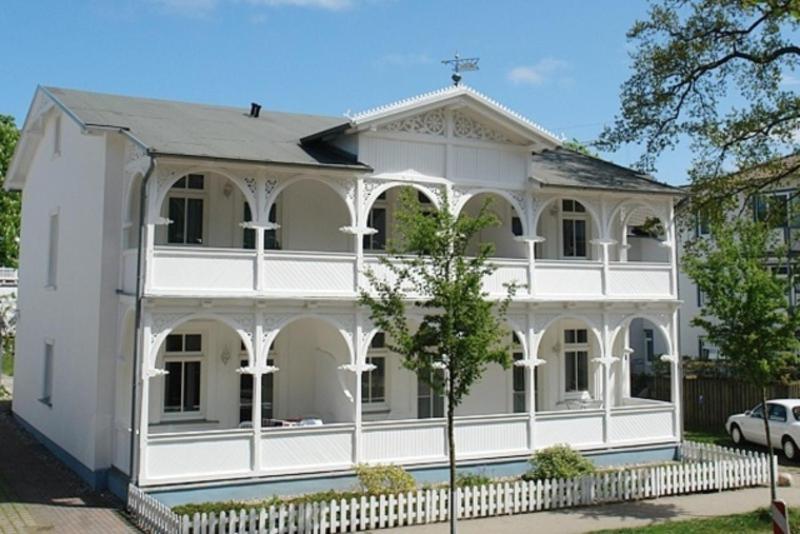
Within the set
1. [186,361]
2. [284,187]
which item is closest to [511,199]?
[284,187]

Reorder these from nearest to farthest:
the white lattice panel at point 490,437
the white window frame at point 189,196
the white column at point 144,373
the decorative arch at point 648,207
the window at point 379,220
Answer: the white column at point 144,373
the white window frame at point 189,196
the white lattice panel at point 490,437
the window at point 379,220
the decorative arch at point 648,207

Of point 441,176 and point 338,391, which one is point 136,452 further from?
point 441,176

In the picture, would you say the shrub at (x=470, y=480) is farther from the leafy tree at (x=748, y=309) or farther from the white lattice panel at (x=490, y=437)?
the leafy tree at (x=748, y=309)

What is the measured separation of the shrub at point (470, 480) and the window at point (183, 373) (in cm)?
637

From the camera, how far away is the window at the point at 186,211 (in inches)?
772

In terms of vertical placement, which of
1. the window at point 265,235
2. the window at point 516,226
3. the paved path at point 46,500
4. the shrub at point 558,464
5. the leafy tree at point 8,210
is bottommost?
the paved path at point 46,500

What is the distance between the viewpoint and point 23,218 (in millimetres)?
28281

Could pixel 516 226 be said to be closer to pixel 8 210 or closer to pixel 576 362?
pixel 576 362

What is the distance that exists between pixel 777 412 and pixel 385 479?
13.2m

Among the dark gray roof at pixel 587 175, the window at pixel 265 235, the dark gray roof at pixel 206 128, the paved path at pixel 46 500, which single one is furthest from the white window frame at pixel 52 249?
the dark gray roof at pixel 587 175

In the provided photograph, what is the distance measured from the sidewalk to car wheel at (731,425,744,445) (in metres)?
6.65

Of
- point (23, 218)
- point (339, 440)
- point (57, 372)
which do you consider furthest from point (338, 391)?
point (23, 218)

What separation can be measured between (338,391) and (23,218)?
49.0 ft

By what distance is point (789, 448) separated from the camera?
23.1 m
